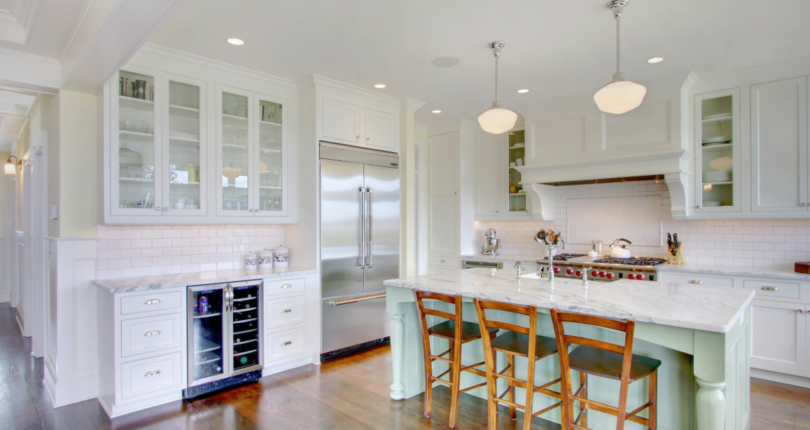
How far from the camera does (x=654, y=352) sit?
2.31m

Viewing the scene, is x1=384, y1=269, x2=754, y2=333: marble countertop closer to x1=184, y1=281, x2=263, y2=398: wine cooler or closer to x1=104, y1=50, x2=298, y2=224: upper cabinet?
x1=184, y1=281, x2=263, y2=398: wine cooler

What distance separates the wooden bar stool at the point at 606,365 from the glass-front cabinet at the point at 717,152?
253cm

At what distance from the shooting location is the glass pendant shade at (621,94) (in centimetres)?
242

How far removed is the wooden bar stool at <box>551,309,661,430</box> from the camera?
1.96 meters

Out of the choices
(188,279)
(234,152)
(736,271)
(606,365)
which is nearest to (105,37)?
(234,152)

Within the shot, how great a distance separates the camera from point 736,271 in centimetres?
362

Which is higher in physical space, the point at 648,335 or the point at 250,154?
the point at 250,154

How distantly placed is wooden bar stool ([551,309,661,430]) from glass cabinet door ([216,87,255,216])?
9.39 feet

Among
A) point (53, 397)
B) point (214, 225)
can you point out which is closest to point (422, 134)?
point (214, 225)

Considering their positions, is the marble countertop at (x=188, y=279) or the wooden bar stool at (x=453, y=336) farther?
the marble countertop at (x=188, y=279)

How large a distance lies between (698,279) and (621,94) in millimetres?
2291

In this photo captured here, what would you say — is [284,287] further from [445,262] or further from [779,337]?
[779,337]

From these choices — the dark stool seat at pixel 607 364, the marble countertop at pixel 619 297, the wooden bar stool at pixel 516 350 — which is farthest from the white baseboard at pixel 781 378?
the wooden bar stool at pixel 516 350

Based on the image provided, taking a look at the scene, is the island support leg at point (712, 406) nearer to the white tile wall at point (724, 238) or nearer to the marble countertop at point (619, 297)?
the marble countertop at point (619, 297)
